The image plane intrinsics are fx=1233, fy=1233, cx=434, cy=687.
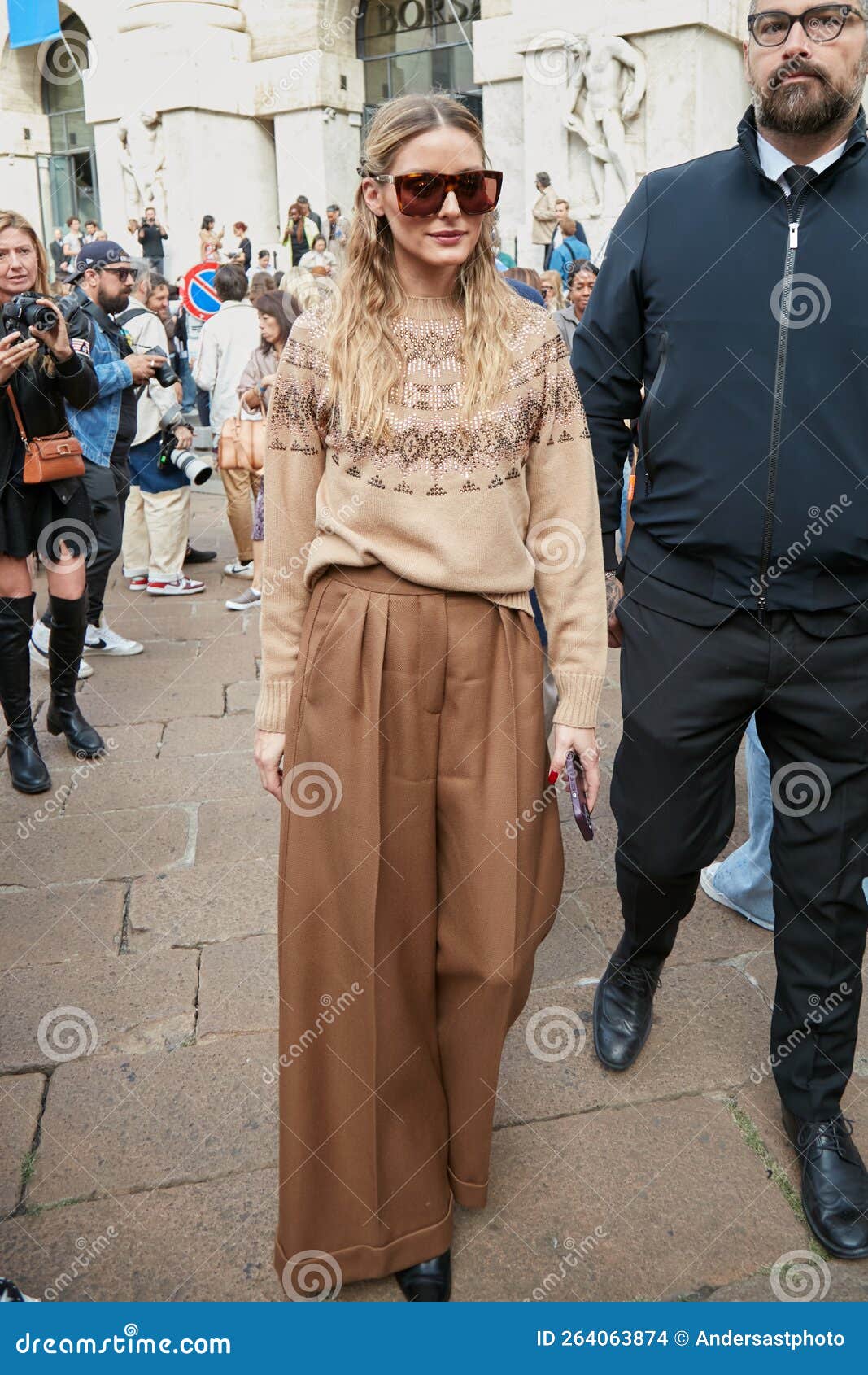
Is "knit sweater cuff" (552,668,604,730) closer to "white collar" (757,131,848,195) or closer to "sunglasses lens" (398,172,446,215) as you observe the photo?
"sunglasses lens" (398,172,446,215)

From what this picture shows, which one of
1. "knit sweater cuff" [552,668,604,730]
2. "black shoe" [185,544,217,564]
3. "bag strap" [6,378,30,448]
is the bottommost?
"black shoe" [185,544,217,564]

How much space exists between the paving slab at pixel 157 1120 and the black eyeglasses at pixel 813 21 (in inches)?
94.2

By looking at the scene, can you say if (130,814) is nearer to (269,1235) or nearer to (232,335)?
(269,1235)

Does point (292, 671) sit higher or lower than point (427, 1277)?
higher

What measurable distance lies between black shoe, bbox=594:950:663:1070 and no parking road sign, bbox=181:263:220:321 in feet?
26.6

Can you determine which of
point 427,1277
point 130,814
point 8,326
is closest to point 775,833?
point 427,1277

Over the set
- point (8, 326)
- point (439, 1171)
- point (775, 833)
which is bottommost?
point (439, 1171)

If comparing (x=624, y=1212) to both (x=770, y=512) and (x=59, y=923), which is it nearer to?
(x=770, y=512)

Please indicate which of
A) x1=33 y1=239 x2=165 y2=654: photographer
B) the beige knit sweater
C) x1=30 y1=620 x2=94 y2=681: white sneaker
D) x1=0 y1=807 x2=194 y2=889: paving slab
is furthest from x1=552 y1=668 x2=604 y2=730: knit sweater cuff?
x1=30 y1=620 x2=94 y2=681: white sneaker

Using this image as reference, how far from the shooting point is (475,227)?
78.8 inches

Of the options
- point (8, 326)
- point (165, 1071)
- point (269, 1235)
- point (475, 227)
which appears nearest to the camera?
point (475, 227)

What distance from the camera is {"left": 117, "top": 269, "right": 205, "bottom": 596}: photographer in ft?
23.5

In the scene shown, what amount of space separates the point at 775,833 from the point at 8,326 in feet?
10.6

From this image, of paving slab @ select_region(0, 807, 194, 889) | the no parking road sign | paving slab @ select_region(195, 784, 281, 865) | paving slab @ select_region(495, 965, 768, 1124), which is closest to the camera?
paving slab @ select_region(495, 965, 768, 1124)
